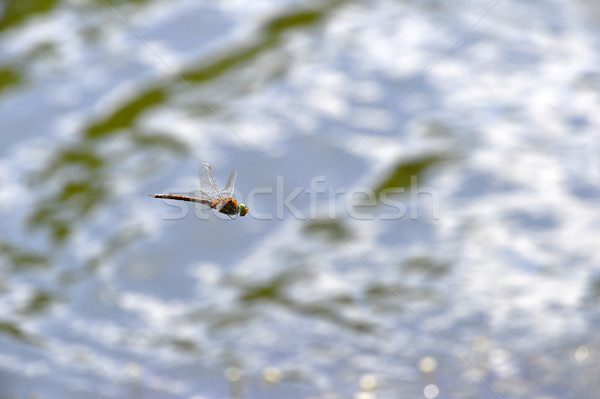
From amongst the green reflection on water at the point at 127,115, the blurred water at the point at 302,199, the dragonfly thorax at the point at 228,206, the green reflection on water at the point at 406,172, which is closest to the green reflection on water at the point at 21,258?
the blurred water at the point at 302,199

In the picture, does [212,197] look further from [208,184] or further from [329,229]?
[329,229]

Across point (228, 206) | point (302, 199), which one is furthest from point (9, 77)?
point (228, 206)

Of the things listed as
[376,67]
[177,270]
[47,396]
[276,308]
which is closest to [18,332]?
[47,396]

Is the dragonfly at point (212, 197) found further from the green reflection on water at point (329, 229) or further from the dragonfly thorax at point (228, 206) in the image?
the green reflection on water at point (329, 229)

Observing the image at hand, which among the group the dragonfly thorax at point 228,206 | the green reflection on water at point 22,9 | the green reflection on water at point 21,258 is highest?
the dragonfly thorax at point 228,206

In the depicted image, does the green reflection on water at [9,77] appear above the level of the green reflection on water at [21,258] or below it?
above

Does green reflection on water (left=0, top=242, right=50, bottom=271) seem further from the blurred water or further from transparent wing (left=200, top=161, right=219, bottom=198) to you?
transparent wing (left=200, top=161, right=219, bottom=198)

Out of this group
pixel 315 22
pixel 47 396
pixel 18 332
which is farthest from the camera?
pixel 315 22

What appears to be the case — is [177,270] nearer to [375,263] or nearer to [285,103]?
[375,263]
